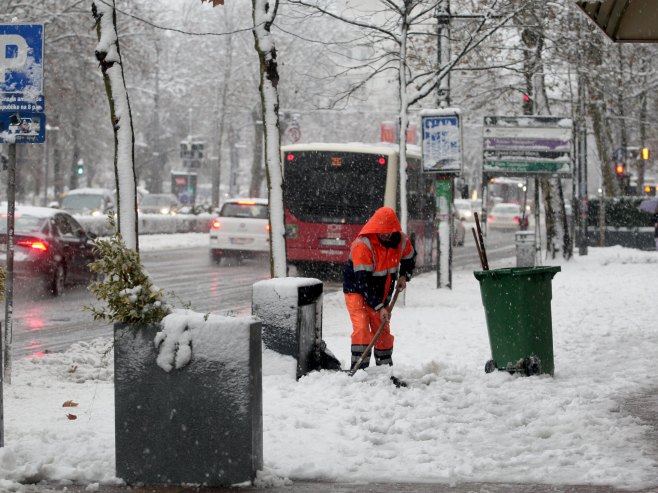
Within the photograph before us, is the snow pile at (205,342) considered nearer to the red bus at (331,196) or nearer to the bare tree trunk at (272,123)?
the bare tree trunk at (272,123)

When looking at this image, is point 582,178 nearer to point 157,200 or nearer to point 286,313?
point 286,313

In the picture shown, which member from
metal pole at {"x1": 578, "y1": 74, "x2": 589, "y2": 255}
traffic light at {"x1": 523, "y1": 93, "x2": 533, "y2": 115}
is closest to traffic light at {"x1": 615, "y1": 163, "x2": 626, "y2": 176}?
metal pole at {"x1": 578, "y1": 74, "x2": 589, "y2": 255}

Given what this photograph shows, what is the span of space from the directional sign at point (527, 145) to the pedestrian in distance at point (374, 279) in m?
14.2

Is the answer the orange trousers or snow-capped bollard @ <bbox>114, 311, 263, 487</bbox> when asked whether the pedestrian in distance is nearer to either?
the orange trousers

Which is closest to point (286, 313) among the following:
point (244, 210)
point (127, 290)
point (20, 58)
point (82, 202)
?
point (20, 58)

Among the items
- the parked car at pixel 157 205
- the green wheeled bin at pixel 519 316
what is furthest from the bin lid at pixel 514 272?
the parked car at pixel 157 205

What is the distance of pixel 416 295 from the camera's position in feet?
66.2

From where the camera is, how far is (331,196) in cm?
2520

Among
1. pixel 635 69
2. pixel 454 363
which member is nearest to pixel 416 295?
pixel 454 363

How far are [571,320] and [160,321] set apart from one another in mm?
10367

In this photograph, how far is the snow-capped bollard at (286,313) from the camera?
9258 mm

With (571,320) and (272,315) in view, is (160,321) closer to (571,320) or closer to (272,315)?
(272,315)

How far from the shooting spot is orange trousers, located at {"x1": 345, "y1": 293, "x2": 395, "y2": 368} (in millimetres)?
9891

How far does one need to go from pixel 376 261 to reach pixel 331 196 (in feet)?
50.2
